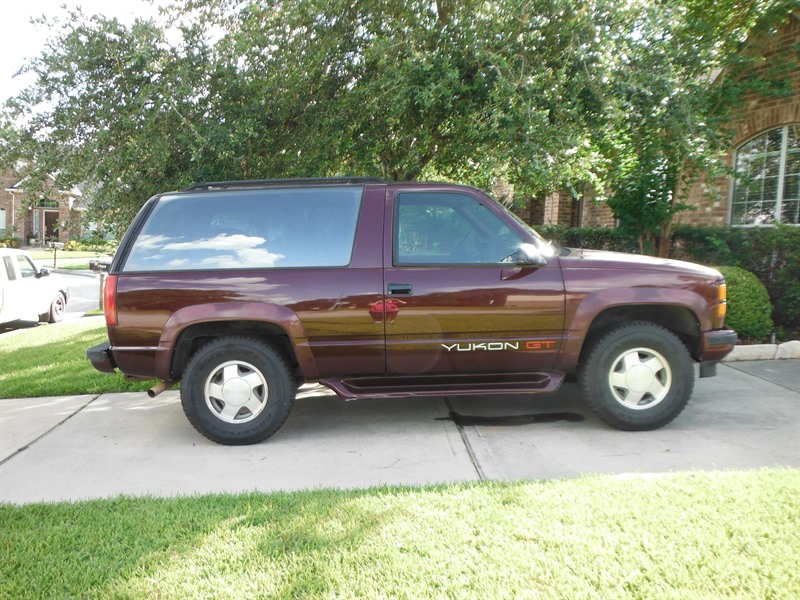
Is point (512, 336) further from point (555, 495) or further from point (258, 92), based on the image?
point (258, 92)

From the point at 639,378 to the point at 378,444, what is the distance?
79.2 inches

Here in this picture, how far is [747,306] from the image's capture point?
24.3ft

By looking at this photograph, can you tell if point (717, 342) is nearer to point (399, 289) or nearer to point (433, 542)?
point (399, 289)

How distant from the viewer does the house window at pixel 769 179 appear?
9.41 m

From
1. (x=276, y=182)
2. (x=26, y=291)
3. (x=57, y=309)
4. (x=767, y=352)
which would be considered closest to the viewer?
(x=276, y=182)

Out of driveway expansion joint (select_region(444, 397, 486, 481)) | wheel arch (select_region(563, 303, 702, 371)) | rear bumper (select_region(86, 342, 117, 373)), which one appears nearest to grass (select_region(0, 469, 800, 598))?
driveway expansion joint (select_region(444, 397, 486, 481))

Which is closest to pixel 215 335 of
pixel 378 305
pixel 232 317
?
pixel 232 317

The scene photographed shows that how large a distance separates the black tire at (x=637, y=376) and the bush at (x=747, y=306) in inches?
129

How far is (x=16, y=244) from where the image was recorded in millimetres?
38250

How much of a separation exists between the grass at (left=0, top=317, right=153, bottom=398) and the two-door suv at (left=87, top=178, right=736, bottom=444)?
2123 mm

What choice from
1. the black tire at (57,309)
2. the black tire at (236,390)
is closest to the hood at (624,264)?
the black tire at (236,390)

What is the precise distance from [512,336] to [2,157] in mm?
6536

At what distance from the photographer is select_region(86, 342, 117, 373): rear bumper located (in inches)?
183

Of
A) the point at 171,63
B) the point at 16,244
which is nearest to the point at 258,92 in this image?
the point at 171,63
